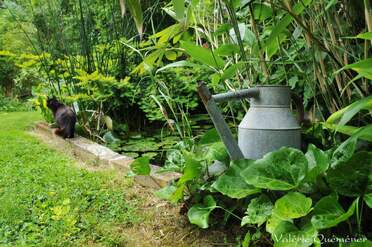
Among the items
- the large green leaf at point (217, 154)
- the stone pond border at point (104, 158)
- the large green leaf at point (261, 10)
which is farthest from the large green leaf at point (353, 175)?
the stone pond border at point (104, 158)

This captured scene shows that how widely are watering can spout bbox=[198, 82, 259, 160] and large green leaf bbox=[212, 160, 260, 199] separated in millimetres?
44

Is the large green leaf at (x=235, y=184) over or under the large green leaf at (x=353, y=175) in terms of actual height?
under

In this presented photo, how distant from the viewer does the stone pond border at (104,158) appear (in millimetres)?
1798

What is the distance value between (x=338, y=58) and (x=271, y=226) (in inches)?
25.9

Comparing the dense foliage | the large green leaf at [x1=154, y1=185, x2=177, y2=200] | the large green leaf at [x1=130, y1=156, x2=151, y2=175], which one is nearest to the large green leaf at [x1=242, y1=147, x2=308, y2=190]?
the dense foliage

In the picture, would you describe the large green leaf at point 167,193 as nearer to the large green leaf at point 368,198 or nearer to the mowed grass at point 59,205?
the mowed grass at point 59,205

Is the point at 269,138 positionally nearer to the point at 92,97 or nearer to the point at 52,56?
the point at 92,97

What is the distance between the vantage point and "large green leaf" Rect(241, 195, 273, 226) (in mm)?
1023

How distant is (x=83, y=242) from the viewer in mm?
1280

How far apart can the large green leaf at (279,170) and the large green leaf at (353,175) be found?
0.08 metres

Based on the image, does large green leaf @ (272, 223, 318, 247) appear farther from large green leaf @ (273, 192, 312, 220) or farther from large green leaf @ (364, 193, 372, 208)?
large green leaf @ (364, 193, 372, 208)

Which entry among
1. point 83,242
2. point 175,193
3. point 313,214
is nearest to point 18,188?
point 83,242

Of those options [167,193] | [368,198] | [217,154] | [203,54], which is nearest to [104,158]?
[167,193]

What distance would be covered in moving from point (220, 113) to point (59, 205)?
0.94m
